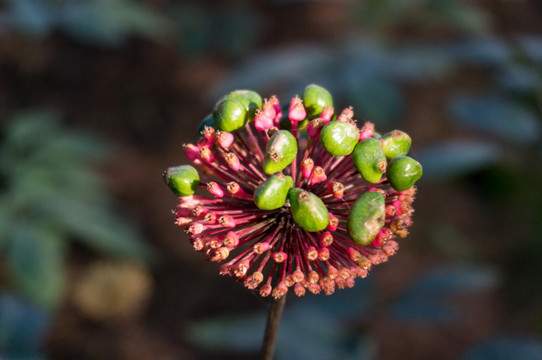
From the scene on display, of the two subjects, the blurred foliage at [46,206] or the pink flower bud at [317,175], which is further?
the blurred foliage at [46,206]

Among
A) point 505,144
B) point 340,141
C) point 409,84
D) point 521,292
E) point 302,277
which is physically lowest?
point 302,277

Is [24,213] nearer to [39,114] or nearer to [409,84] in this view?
[39,114]

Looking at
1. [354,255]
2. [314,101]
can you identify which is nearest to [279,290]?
[354,255]

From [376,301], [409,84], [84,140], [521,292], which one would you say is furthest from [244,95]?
[409,84]

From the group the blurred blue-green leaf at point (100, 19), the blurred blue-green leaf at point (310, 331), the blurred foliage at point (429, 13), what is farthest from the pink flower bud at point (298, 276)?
the blurred foliage at point (429, 13)

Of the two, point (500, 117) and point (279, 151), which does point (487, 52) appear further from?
point (279, 151)

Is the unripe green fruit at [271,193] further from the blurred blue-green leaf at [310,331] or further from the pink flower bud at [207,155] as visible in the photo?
the blurred blue-green leaf at [310,331]
